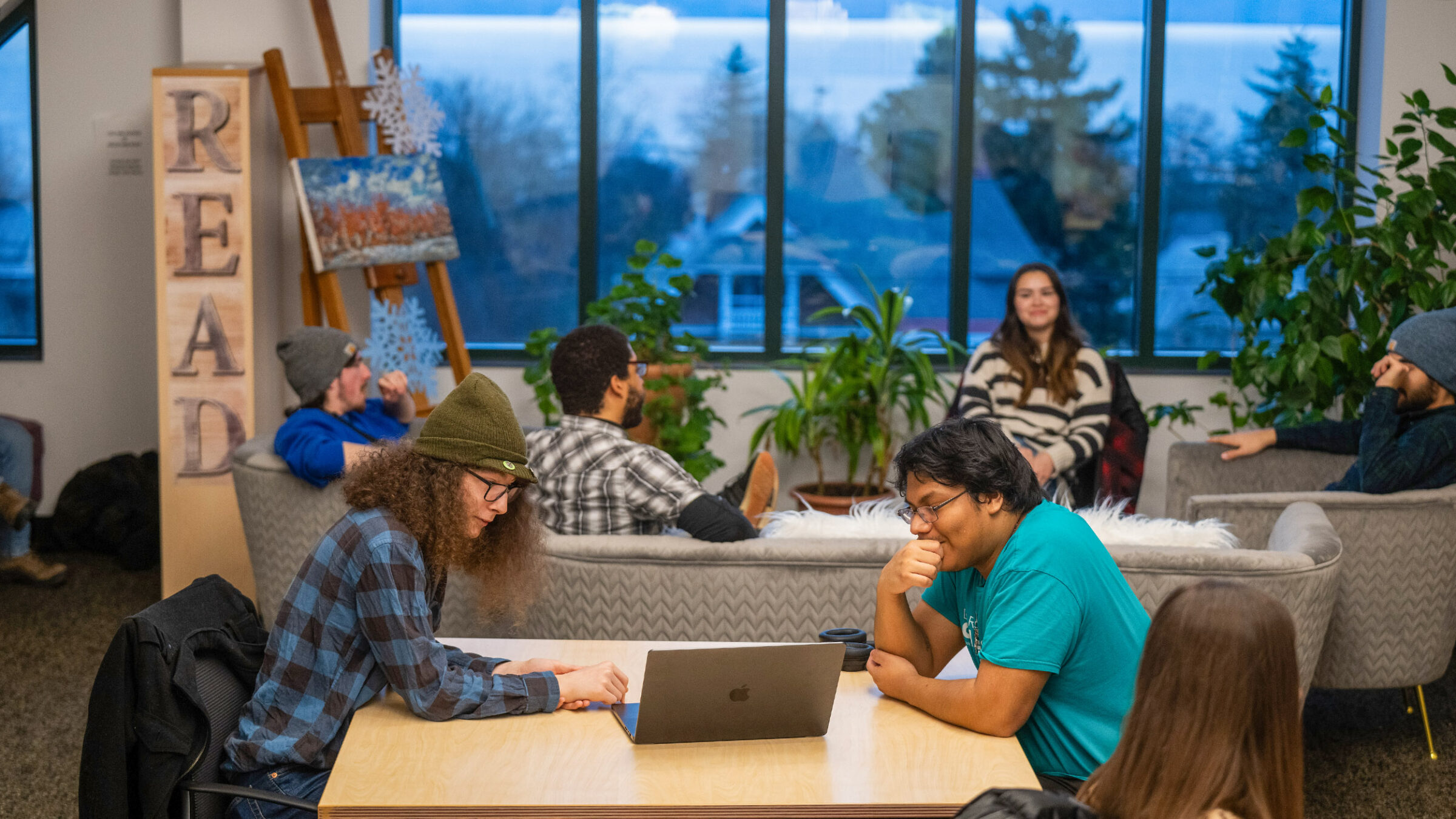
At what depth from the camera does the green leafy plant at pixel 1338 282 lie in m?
4.08

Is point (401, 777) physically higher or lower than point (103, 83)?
lower

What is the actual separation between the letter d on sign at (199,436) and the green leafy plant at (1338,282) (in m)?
3.78

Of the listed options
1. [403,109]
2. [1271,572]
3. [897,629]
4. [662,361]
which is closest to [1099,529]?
[1271,572]

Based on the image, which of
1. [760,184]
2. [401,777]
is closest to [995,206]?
[760,184]

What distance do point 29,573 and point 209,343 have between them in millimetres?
1291

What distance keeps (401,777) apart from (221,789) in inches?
12.8

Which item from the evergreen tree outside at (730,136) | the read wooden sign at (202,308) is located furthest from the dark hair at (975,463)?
the evergreen tree outside at (730,136)

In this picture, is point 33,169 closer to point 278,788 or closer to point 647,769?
point 278,788

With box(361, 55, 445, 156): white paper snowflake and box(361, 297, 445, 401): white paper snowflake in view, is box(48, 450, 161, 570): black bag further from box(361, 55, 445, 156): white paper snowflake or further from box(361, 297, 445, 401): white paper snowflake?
box(361, 55, 445, 156): white paper snowflake

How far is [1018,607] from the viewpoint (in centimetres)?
165

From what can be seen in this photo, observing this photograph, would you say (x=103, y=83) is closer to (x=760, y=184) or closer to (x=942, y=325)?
(x=760, y=184)

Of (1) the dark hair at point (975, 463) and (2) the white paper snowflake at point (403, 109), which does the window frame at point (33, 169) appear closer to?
(2) the white paper snowflake at point (403, 109)

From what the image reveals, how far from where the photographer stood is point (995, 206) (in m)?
5.38

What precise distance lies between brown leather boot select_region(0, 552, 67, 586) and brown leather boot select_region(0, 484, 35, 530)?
135 millimetres
